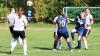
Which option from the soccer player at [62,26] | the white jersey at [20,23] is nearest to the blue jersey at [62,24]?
the soccer player at [62,26]

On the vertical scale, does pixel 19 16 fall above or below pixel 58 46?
above

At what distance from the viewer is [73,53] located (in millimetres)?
20812

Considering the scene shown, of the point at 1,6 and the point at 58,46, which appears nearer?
the point at 58,46

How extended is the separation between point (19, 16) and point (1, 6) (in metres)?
40.7

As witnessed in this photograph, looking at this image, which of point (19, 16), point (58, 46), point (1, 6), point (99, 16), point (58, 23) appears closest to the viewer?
point (19, 16)

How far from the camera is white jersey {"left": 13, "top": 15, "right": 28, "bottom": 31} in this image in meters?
20.0

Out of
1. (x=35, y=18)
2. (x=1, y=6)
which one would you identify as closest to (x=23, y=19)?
(x=35, y=18)

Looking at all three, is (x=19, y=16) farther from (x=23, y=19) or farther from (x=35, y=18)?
(x=35, y=18)

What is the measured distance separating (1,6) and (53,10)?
762cm

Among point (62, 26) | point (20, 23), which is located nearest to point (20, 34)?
point (20, 23)

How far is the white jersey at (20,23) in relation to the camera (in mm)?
20047

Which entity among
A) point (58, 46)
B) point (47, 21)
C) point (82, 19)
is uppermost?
point (82, 19)

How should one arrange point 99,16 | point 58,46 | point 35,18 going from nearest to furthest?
point 58,46 < point 99,16 < point 35,18

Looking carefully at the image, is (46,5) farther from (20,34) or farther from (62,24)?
(20,34)
